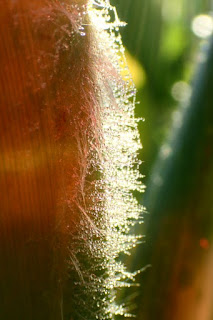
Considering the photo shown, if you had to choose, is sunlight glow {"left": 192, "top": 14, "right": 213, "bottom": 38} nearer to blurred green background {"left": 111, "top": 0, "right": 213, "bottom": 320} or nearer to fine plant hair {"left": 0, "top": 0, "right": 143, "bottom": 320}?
blurred green background {"left": 111, "top": 0, "right": 213, "bottom": 320}

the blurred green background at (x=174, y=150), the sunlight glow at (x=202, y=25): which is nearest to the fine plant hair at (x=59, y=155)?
the blurred green background at (x=174, y=150)

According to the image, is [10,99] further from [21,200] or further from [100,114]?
[100,114]

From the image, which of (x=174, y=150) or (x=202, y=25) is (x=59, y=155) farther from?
(x=202, y=25)

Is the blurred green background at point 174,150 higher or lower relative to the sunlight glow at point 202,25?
lower

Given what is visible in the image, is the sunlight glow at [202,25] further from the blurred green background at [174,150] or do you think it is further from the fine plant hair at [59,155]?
the fine plant hair at [59,155]

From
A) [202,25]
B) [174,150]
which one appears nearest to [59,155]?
[174,150]

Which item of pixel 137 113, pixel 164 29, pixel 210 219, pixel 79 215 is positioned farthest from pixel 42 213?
pixel 164 29
